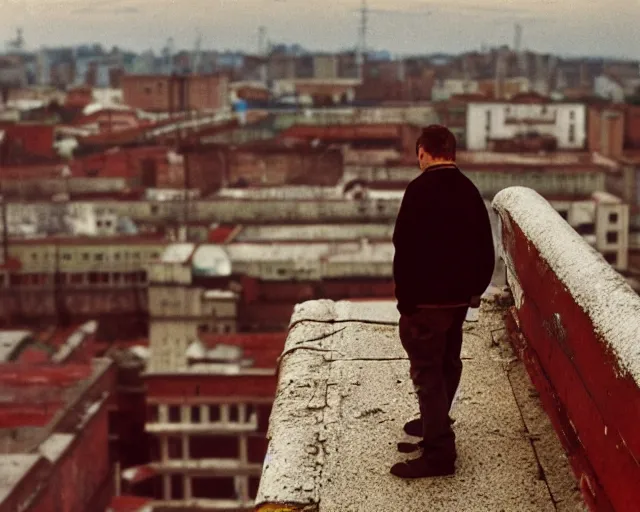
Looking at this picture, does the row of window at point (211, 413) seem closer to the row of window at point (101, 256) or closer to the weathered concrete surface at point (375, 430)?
the row of window at point (101, 256)

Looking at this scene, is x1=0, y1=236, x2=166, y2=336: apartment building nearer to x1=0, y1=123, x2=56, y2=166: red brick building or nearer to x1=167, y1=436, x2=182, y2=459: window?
x1=167, y1=436, x2=182, y2=459: window

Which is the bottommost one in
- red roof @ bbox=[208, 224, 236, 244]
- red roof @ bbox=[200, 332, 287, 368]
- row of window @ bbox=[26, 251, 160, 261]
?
red roof @ bbox=[200, 332, 287, 368]

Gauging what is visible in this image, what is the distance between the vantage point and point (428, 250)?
149 centimetres

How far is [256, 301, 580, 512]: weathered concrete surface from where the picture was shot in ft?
4.68

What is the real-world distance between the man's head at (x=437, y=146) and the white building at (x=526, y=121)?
43.4 feet

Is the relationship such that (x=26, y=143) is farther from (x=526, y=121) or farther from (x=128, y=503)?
(x=128, y=503)

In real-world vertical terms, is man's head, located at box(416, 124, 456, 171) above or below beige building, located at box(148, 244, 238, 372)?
above

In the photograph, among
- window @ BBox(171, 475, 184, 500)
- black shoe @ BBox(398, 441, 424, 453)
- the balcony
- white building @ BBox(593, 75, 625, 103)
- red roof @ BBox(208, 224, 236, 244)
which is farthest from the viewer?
white building @ BBox(593, 75, 625, 103)

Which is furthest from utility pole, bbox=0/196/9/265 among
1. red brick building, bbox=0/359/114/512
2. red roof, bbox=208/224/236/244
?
red brick building, bbox=0/359/114/512

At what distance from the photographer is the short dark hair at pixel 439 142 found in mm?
1510

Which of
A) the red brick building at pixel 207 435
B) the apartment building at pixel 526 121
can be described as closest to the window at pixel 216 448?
the red brick building at pixel 207 435

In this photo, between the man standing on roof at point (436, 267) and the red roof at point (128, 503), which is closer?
the man standing on roof at point (436, 267)

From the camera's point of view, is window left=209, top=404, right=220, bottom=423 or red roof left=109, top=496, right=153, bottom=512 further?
window left=209, top=404, right=220, bottom=423

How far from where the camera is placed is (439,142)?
1.51m
